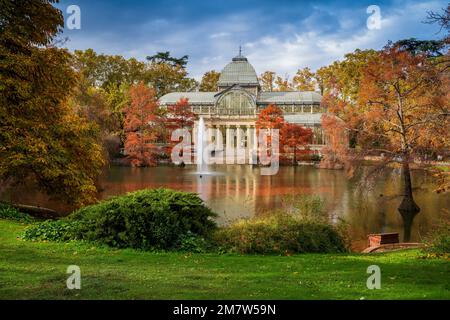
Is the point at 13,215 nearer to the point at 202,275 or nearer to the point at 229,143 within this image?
the point at 202,275

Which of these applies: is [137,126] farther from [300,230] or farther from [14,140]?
[300,230]

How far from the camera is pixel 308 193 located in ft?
82.1

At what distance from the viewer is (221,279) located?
676cm

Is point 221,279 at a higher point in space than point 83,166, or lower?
lower

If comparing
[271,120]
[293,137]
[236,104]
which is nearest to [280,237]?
[293,137]

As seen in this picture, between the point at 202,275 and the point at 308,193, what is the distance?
18649 mm

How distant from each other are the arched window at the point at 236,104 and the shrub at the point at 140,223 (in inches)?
1975

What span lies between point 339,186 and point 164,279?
23.6m

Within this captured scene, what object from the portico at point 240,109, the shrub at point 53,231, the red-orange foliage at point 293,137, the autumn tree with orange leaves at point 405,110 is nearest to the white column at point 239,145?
the portico at point 240,109

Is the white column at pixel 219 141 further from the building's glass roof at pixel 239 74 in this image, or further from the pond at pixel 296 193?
the pond at pixel 296 193

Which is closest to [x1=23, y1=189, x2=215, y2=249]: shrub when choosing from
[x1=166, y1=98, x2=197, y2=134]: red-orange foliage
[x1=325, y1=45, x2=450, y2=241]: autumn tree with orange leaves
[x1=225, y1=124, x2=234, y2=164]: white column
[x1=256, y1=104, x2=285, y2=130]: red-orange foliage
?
[x1=325, y1=45, x2=450, y2=241]: autumn tree with orange leaves

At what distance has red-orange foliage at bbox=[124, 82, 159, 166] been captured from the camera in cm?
4362

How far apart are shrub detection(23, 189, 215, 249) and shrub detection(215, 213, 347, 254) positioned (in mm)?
741
